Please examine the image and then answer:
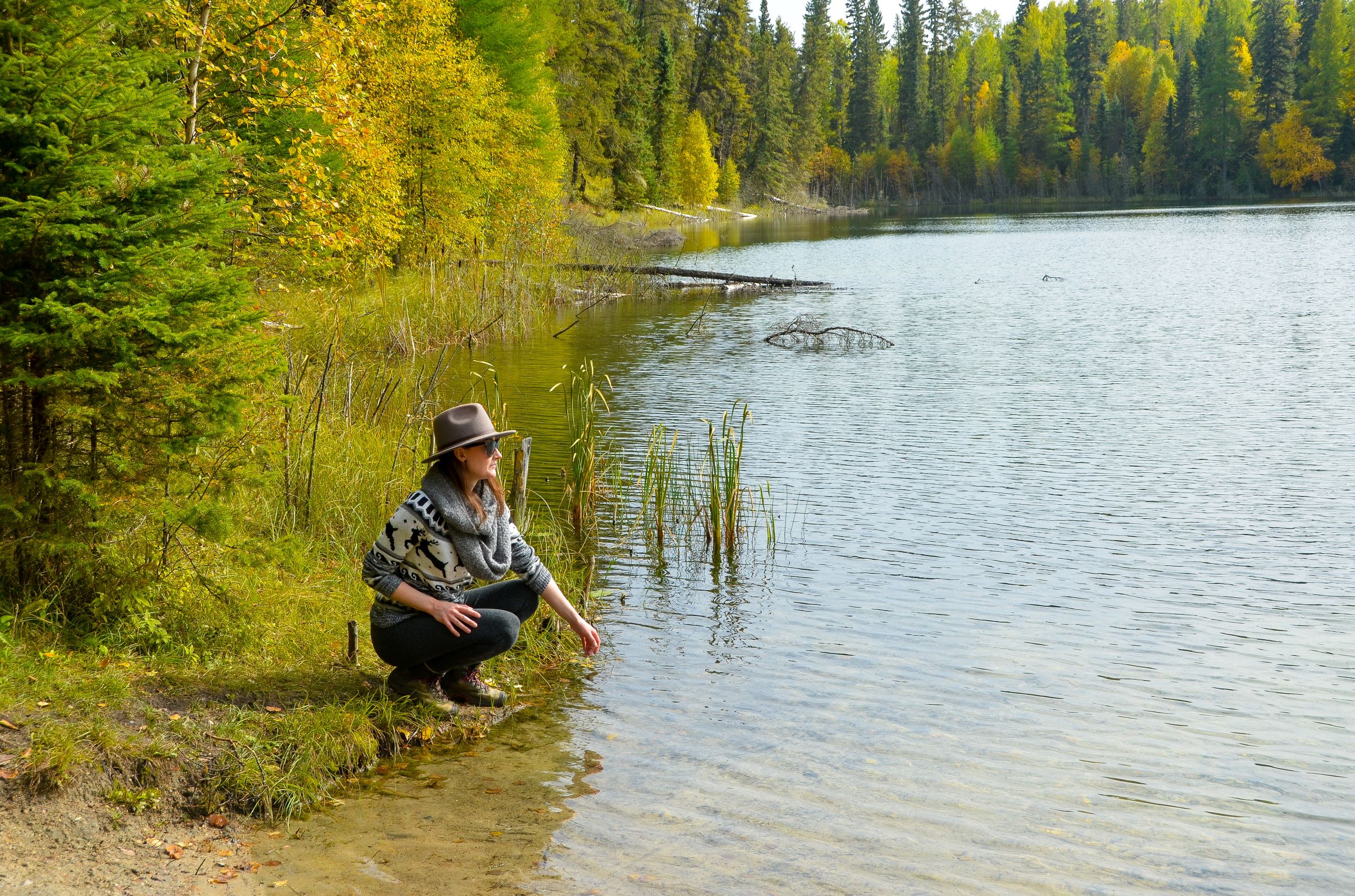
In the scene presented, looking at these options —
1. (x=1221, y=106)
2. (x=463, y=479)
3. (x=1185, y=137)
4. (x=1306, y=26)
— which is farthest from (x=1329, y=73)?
(x=463, y=479)

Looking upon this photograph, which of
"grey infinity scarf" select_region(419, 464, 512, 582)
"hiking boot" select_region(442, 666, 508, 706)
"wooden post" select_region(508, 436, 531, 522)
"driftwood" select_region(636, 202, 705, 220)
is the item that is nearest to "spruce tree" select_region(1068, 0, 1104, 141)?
"driftwood" select_region(636, 202, 705, 220)

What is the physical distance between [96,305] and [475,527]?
1820 mm

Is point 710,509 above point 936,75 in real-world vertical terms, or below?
below

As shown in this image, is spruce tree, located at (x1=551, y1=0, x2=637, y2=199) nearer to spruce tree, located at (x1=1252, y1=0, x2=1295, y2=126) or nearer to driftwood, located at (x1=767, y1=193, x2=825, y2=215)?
driftwood, located at (x1=767, y1=193, x2=825, y2=215)

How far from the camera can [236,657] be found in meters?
5.13

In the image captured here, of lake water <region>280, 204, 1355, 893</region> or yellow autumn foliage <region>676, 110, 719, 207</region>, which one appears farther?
yellow autumn foliage <region>676, 110, 719, 207</region>

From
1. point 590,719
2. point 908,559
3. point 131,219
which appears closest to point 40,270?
point 131,219

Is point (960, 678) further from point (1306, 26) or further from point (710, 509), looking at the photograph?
point (1306, 26)

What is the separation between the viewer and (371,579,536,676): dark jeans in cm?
483

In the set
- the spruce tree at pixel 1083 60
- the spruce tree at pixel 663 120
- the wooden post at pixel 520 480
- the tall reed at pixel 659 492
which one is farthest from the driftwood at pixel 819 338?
the spruce tree at pixel 1083 60

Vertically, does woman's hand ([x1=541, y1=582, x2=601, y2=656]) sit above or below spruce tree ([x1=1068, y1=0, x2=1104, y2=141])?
below

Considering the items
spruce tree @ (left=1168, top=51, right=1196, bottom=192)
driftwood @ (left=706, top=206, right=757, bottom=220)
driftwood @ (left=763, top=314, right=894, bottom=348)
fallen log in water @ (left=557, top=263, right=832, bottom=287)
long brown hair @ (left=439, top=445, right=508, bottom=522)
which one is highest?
spruce tree @ (left=1168, top=51, right=1196, bottom=192)

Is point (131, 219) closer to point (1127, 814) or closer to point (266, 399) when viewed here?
point (266, 399)

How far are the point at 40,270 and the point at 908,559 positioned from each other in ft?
21.2
